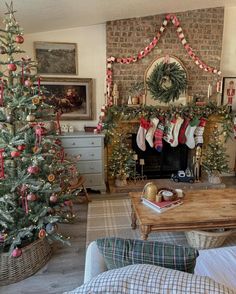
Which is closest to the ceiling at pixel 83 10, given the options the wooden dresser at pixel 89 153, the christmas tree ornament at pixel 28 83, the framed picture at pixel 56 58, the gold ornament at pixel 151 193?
the framed picture at pixel 56 58

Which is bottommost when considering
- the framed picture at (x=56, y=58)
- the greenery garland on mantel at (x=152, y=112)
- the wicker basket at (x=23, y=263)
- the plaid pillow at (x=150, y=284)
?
the wicker basket at (x=23, y=263)

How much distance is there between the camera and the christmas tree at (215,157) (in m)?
4.16

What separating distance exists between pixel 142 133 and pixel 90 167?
1072 mm

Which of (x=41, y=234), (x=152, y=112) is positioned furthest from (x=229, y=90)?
(x=41, y=234)

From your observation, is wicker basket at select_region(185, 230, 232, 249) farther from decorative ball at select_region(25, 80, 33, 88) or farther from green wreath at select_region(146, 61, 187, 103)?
green wreath at select_region(146, 61, 187, 103)

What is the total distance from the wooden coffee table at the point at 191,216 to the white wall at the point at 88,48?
2207mm

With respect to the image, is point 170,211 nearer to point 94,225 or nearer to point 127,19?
point 94,225

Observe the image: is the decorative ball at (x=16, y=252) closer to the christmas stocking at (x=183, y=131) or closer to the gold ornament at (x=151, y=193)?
the gold ornament at (x=151, y=193)

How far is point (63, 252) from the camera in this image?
241 cm

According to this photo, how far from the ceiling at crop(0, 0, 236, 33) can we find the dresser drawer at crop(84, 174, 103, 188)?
7.61ft

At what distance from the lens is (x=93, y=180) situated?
12.6 ft

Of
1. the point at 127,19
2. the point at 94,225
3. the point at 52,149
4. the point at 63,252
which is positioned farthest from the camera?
the point at 127,19

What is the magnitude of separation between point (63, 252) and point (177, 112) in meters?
2.72

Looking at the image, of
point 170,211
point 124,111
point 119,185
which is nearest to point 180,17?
point 124,111
